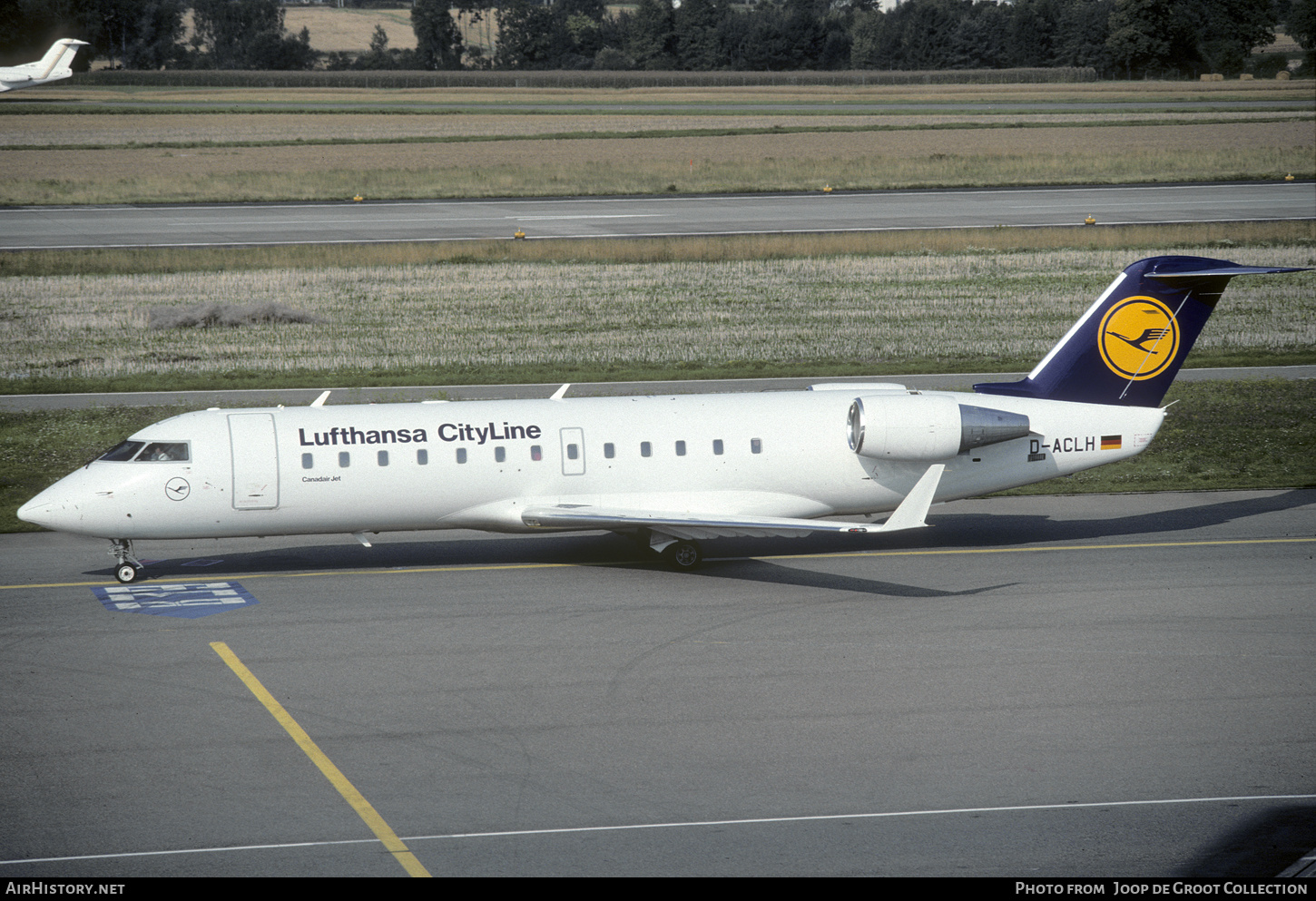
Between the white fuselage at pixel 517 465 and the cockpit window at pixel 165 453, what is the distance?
0.12 m

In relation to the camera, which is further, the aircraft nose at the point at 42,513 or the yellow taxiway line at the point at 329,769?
the aircraft nose at the point at 42,513

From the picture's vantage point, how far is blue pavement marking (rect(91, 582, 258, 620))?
21.2 meters

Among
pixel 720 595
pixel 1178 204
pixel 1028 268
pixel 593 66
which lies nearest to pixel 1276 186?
pixel 1178 204

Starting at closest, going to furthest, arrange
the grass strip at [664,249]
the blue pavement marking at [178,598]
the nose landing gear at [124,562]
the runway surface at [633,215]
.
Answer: the blue pavement marking at [178,598] → the nose landing gear at [124,562] → the grass strip at [664,249] → the runway surface at [633,215]

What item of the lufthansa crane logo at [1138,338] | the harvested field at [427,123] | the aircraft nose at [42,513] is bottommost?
the aircraft nose at [42,513]

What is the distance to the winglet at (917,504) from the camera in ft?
65.3

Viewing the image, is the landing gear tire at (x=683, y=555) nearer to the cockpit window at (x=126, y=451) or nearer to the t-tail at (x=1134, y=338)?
the t-tail at (x=1134, y=338)

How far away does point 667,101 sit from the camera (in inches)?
5335

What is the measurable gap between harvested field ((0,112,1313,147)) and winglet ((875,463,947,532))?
86.5 m

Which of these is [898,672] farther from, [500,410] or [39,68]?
[39,68]

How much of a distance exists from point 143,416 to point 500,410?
14.8m

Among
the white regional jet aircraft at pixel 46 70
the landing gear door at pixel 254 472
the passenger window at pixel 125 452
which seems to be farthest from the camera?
the white regional jet aircraft at pixel 46 70

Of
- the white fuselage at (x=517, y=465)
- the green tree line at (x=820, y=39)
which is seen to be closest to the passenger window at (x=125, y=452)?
the white fuselage at (x=517, y=465)

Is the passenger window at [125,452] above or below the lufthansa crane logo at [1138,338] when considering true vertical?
below
